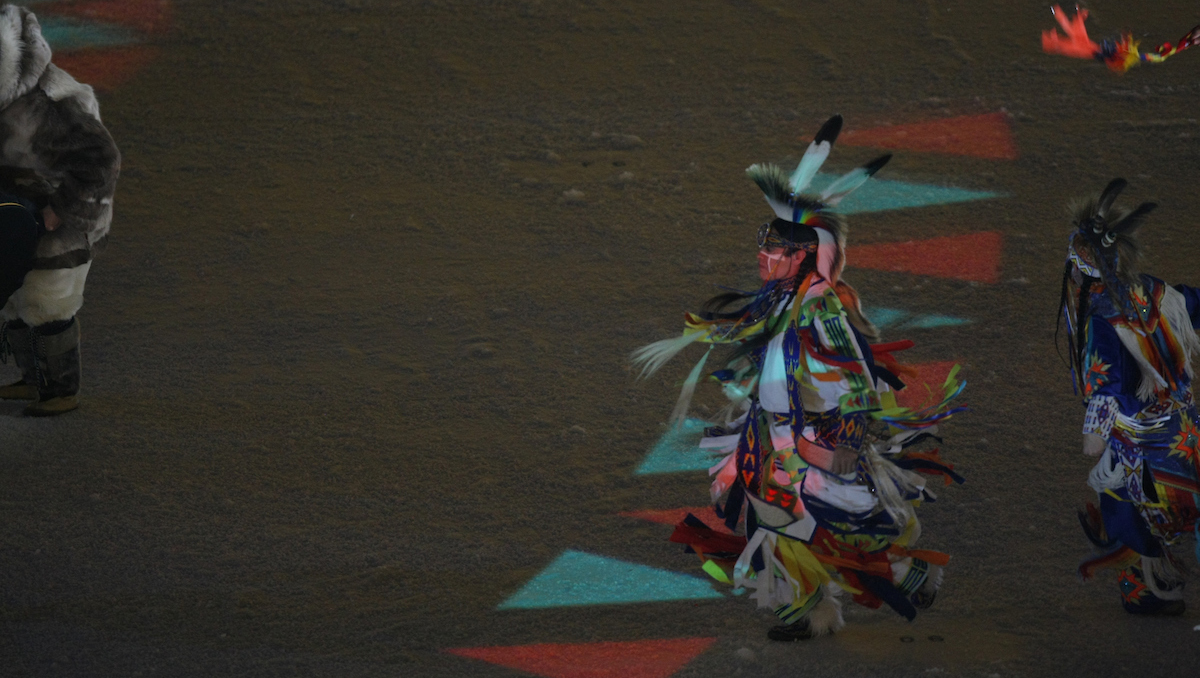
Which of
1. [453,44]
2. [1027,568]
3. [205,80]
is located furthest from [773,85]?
[1027,568]

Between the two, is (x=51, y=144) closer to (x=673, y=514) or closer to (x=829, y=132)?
(x=673, y=514)

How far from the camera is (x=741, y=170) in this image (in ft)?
24.3

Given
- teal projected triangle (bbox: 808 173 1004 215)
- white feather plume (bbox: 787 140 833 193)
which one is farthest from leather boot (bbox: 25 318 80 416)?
teal projected triangle (bbox: 808 173 1004 215)

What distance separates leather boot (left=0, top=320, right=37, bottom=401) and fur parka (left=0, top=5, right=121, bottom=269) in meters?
0.41

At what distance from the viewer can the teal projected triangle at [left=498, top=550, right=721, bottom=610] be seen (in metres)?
4.27

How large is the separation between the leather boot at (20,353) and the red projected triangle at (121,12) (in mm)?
4069

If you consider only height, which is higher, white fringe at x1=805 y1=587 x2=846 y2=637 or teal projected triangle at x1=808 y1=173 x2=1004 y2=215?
teal projected triangle at x1=808 y1=173 x2=1004 y2=215

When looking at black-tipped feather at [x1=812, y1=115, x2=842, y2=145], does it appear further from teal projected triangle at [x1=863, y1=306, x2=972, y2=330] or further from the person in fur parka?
the person in fur parka

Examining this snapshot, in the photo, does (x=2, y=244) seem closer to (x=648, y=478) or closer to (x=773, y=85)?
(x=648, y=478)

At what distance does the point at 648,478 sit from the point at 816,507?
4.64 ft

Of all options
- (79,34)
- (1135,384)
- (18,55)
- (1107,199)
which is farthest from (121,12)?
(1135,384)

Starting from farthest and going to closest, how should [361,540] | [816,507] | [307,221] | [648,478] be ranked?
[307,221], [648,478], [361,540], [816,507]

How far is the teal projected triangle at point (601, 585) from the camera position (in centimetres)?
427

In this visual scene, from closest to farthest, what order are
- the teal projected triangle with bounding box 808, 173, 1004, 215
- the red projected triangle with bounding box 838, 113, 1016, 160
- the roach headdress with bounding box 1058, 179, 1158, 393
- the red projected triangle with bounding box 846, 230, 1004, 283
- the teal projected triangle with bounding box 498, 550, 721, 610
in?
the roach headdress with bounding box 1058, 179, 1158, 393
the teal projected triangle with bounding box 498, 550, 721, 610
the red projected triangle with bounding box 846, 230, 1004, 283
the teal projected triangle with bounding box 808, 173, 1004, 215
the red projected triangle with bounding box 838, 113, 1016, 160
